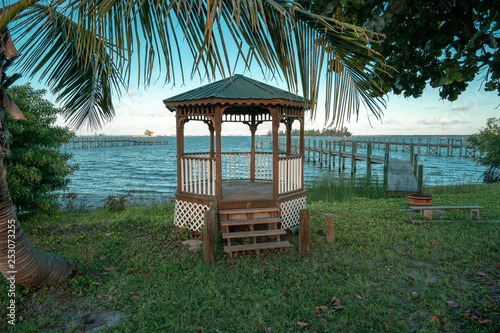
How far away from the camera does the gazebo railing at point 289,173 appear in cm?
894

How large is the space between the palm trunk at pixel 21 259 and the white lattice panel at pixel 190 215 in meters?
3.54

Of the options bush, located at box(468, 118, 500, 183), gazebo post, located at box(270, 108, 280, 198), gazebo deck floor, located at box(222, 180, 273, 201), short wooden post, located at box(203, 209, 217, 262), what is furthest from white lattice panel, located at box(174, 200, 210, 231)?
bush, located at box(468, 118, 500, 183)

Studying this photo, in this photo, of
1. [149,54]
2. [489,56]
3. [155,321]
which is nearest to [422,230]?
[489,56]

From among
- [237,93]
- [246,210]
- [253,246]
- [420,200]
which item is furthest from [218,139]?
[420,200]

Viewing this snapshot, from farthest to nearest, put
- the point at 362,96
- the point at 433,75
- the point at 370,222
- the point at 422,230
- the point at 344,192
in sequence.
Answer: the point at 344,192, the point at 370,222, the point at 422,230, the point at 433,75, the point at 362,96

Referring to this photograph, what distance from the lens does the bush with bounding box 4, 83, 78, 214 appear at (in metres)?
8.63

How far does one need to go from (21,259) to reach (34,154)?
602 cm

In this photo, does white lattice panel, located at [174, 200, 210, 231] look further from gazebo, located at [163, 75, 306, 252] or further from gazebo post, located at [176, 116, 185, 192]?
gazebo post, located at [176, 116, 185, 192]

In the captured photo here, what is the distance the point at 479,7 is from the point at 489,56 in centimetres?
63

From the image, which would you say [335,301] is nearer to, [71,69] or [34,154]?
[71,69]

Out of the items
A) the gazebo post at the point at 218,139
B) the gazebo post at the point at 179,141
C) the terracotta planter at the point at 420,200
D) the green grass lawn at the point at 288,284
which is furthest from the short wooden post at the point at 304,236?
the terracotta planter at the point at 420,200

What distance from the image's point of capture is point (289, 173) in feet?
29.8

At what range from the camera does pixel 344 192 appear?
16.1m

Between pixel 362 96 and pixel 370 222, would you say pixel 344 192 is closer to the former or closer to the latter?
pixel 370 222
